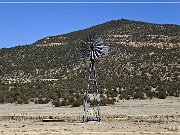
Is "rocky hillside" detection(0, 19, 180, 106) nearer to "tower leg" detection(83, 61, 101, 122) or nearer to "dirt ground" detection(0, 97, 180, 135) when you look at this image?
"dirt ground" detection(0, 97, 180, 135)

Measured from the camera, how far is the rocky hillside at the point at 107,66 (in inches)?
2271

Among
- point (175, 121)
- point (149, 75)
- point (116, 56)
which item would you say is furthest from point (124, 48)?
point (175, 121)

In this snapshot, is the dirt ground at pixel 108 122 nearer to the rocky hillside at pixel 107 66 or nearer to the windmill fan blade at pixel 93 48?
the windmill fan blade at pixel 93 48

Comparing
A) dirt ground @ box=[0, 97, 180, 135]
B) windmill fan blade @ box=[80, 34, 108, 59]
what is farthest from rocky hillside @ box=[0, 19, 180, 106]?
windmill fan blade @ box=[80, 34, 108, 59]

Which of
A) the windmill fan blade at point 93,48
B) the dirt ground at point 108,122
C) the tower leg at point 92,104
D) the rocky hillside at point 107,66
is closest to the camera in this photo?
the dirt ground at point 108,122

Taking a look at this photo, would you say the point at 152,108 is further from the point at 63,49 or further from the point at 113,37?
→ the point at 113,37

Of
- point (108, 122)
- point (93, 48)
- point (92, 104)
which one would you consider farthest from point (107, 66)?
point (108, 122)

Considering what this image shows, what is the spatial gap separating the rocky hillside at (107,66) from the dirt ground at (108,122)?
4303mm

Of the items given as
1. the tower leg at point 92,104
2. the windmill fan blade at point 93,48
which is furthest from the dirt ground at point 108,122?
the windmill fan blade at point 93,48

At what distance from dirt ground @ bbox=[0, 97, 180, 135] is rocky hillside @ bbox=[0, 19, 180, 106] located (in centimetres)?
430

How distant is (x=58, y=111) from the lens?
4062 cm

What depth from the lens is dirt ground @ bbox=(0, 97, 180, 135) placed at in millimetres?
26672

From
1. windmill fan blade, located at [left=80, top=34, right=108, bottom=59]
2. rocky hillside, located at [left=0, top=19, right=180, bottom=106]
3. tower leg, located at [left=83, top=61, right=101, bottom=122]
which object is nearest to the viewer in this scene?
tower leg, located at [left=83, top=61, right=101, bottom=122]

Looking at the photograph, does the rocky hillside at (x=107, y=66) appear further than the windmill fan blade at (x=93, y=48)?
Yes
